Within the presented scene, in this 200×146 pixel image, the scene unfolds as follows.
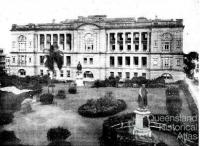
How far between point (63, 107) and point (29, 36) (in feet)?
68.9

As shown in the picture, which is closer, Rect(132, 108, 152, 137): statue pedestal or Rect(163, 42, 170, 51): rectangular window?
Rect(132, 108, 152, 137): statue pedestal

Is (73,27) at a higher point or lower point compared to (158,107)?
higher

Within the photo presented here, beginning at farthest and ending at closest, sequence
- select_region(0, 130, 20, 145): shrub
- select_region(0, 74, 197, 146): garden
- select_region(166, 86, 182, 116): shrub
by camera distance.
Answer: select_region(166, 86, 182, 116): shrub
select_region(0, 74, 197, 146): garden
select_region(0, 130, 20, 145): shrub

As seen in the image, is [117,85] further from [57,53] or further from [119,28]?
[119,28]

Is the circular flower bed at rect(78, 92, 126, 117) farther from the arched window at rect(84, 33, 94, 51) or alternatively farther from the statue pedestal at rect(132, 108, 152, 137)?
the arched window at rect(84, 33, 94, 51)

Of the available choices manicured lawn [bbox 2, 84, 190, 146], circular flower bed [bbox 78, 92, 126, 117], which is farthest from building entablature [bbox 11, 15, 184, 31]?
circular flower bed [bbox 78, 92, 126, 117]

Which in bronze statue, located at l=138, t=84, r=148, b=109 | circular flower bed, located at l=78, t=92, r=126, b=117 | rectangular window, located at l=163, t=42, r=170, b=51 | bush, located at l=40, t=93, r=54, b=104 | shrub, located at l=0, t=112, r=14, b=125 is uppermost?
rectangular window, located at l=163, t=42, r=170, b=51

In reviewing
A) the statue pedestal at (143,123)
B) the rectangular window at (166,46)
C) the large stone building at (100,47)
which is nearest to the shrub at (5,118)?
the statue pedestal at (143,123)

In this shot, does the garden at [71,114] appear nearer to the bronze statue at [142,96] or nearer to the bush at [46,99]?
the bush at [46,99]

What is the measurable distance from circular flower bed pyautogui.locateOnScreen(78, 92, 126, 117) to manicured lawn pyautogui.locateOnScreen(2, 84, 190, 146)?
39 centimetres

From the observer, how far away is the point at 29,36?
1478 inches

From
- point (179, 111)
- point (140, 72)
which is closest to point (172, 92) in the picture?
point (179, 111)

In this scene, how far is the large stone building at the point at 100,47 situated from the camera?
34438 millimetres

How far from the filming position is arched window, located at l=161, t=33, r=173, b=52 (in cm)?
3378
